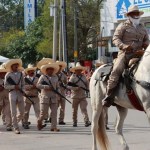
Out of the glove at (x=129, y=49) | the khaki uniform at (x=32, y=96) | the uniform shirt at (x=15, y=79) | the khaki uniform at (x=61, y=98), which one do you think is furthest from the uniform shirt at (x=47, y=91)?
the glove at (x=129, y=49)

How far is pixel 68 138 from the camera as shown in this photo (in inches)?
463

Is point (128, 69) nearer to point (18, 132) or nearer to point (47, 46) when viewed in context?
point (18, 132)

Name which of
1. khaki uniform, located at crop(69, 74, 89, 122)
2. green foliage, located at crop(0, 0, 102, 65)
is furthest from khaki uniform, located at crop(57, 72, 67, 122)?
green foliage, located at crop(0, 0, 102, 65)

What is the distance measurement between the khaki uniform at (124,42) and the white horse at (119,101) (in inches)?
8.3

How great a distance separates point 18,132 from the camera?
12766mm

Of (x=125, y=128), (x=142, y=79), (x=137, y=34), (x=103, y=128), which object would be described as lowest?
(x=125, y=128)

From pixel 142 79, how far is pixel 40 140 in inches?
164

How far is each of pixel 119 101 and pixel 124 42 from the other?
1.08 meters

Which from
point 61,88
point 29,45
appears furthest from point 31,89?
point 29,45

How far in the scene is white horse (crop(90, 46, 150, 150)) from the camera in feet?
26.5

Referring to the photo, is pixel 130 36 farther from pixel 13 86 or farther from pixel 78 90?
pixel 78 90

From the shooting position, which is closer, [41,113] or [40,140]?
[40,140]

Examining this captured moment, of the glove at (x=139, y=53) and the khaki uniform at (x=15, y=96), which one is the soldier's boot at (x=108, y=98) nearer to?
the glove at (x=139, y=53)

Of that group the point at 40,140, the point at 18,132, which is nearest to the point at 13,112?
the point at 18,132
